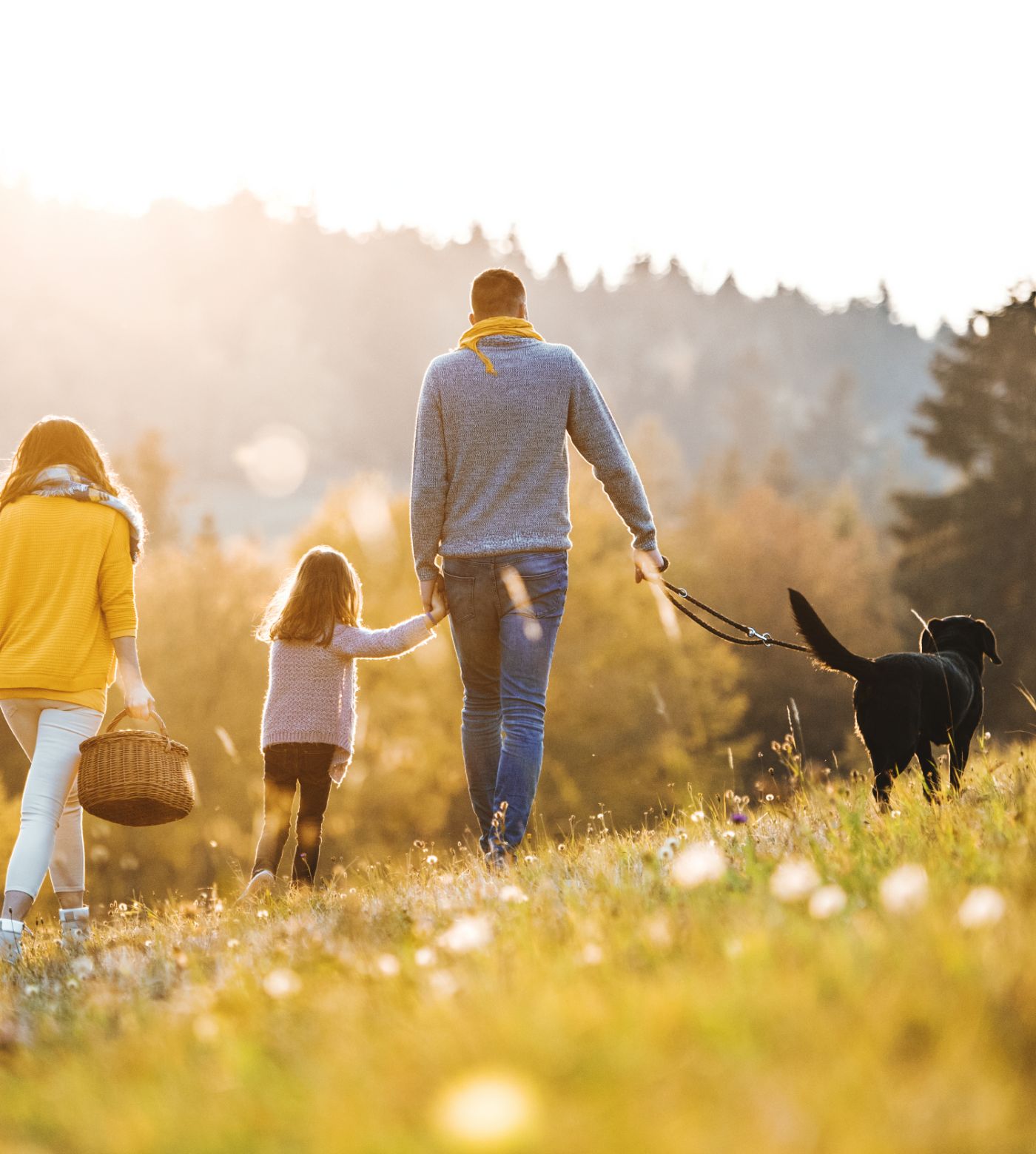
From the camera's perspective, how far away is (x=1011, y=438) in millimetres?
26984

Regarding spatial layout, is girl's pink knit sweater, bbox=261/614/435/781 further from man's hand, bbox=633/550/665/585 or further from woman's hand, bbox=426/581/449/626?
man's hand, bbox=633/550/665/585

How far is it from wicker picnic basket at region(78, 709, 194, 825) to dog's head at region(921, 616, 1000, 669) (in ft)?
13.0

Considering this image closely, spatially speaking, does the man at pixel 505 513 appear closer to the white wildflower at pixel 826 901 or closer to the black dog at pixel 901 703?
the black dog at pixel 901 703

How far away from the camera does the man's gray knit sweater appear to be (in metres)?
4.93

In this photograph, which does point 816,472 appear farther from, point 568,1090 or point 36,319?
point 568,1090

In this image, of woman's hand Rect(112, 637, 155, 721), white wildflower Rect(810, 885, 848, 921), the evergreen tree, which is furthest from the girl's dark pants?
the evergreen tree

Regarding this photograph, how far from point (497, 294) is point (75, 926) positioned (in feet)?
10.9

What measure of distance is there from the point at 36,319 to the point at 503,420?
11587 cm

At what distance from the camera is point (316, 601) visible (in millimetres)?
5926

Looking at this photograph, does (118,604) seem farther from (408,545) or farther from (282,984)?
(408,545)

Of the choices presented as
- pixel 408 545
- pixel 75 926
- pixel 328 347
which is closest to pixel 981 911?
pixel 75 926

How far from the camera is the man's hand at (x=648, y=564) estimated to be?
508 centimetres

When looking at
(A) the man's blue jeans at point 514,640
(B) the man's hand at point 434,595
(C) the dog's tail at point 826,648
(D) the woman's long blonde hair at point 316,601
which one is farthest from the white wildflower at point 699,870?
(D) the woman's long blonde hair at point 316,601

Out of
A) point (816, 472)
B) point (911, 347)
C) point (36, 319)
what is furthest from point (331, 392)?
point (911, 347)
